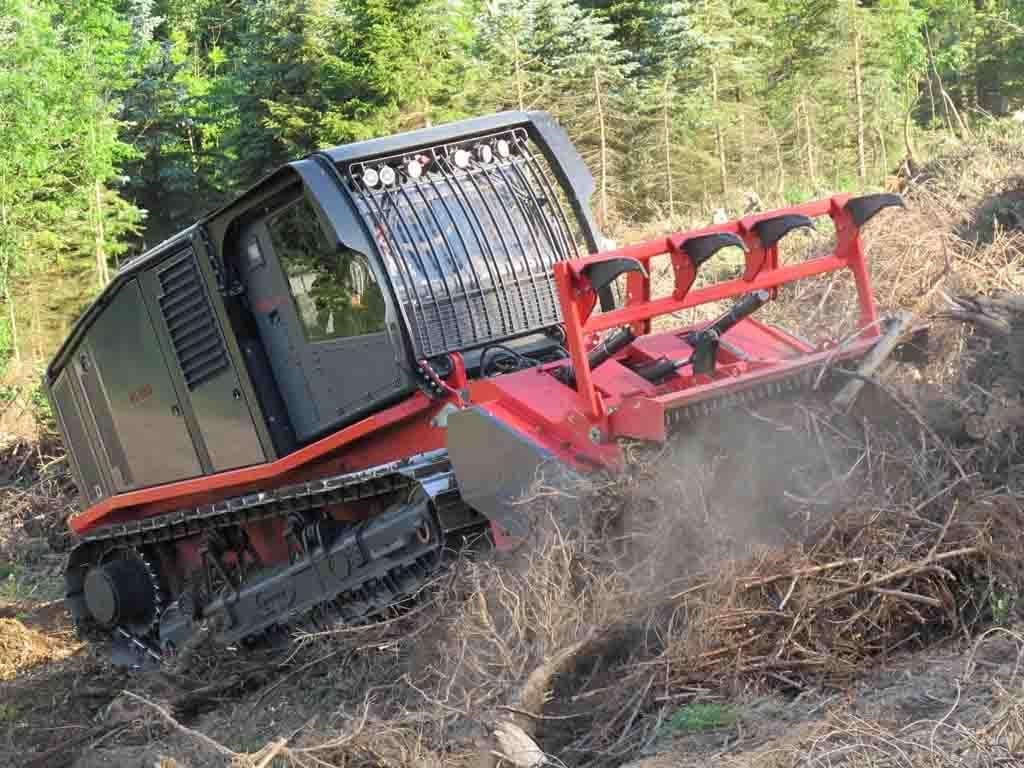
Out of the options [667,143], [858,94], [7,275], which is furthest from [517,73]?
[7,275]

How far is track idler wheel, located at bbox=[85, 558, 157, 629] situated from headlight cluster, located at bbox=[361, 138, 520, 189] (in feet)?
11.3

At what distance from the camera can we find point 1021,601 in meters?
5.23

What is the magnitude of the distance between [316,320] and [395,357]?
2.33 ft

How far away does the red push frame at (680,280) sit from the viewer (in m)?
5.74

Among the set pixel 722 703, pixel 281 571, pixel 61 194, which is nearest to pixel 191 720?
pixel 281 571

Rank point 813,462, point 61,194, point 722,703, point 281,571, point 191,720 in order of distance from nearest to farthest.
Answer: point 722,703
point 813,462
point 191,720
point 281,571
point 61,194

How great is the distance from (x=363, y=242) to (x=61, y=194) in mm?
21811

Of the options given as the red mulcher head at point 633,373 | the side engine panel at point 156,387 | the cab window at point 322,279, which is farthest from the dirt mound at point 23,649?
the red mulcher head at point 633,373

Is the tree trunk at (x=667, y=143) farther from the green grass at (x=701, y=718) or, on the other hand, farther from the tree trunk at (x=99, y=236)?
the green grass at (x=701, y=718)

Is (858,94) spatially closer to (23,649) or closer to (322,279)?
(23,649)

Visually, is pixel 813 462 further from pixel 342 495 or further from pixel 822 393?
pixel 342 495

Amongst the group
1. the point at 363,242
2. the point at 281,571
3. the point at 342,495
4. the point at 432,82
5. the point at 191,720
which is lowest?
the point at 191,720

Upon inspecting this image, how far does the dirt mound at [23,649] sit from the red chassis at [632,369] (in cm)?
330

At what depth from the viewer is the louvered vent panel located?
25.8ft
